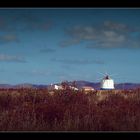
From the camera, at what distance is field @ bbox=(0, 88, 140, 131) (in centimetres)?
511

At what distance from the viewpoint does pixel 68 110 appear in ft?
17.3

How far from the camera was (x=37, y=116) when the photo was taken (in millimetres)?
5199

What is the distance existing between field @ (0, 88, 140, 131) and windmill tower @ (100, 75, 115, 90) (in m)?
0.12

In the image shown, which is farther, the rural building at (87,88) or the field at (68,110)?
the rural building at (87,88)

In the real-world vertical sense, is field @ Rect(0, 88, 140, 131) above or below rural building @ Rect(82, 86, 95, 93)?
below

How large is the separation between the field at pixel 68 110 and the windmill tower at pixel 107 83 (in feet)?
0.39

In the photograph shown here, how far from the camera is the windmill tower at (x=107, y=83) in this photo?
Result: 16.5ft

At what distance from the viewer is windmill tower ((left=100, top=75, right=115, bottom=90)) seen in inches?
198

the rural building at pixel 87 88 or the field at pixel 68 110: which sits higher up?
the rural building at pixel 87 88

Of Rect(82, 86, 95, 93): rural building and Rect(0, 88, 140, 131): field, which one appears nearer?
Rect(0, 88, 140, 131): field

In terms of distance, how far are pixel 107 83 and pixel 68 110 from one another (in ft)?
1.88
